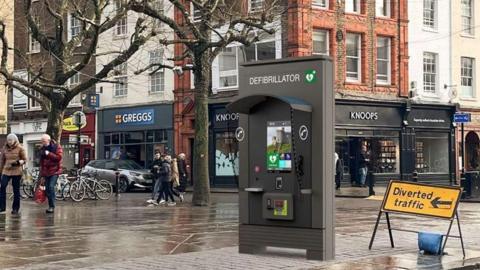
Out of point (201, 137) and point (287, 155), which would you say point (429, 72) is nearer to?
point (201, 137)

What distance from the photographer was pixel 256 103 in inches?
392

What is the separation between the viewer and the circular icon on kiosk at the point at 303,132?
953cm

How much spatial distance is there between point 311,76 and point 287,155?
114 centimetres

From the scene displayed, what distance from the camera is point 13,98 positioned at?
4347cm

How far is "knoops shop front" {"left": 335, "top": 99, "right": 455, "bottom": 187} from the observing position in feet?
105

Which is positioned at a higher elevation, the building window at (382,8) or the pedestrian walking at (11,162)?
the building window at (382,8)

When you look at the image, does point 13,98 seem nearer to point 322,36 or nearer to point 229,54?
point 229,54

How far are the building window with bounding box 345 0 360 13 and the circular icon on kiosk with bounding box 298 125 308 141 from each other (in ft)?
78.7

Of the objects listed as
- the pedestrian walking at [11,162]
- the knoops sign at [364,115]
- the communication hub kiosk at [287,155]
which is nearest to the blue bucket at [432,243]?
the communication hub kiosk at [287,155]

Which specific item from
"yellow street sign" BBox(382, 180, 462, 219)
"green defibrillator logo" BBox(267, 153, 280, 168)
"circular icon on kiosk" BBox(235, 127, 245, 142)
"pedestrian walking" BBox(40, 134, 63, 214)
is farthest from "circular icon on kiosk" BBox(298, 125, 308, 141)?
"pedestrian walking" BBox(40, 134, 63, 214)

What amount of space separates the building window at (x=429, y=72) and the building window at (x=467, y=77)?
2.01m

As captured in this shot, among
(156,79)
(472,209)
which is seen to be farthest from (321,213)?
(156,79)

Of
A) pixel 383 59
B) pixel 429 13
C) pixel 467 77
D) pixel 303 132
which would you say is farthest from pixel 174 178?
pixel 467 77

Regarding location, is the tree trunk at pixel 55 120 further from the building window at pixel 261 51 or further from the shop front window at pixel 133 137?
the shop front window at pixel 133 137
